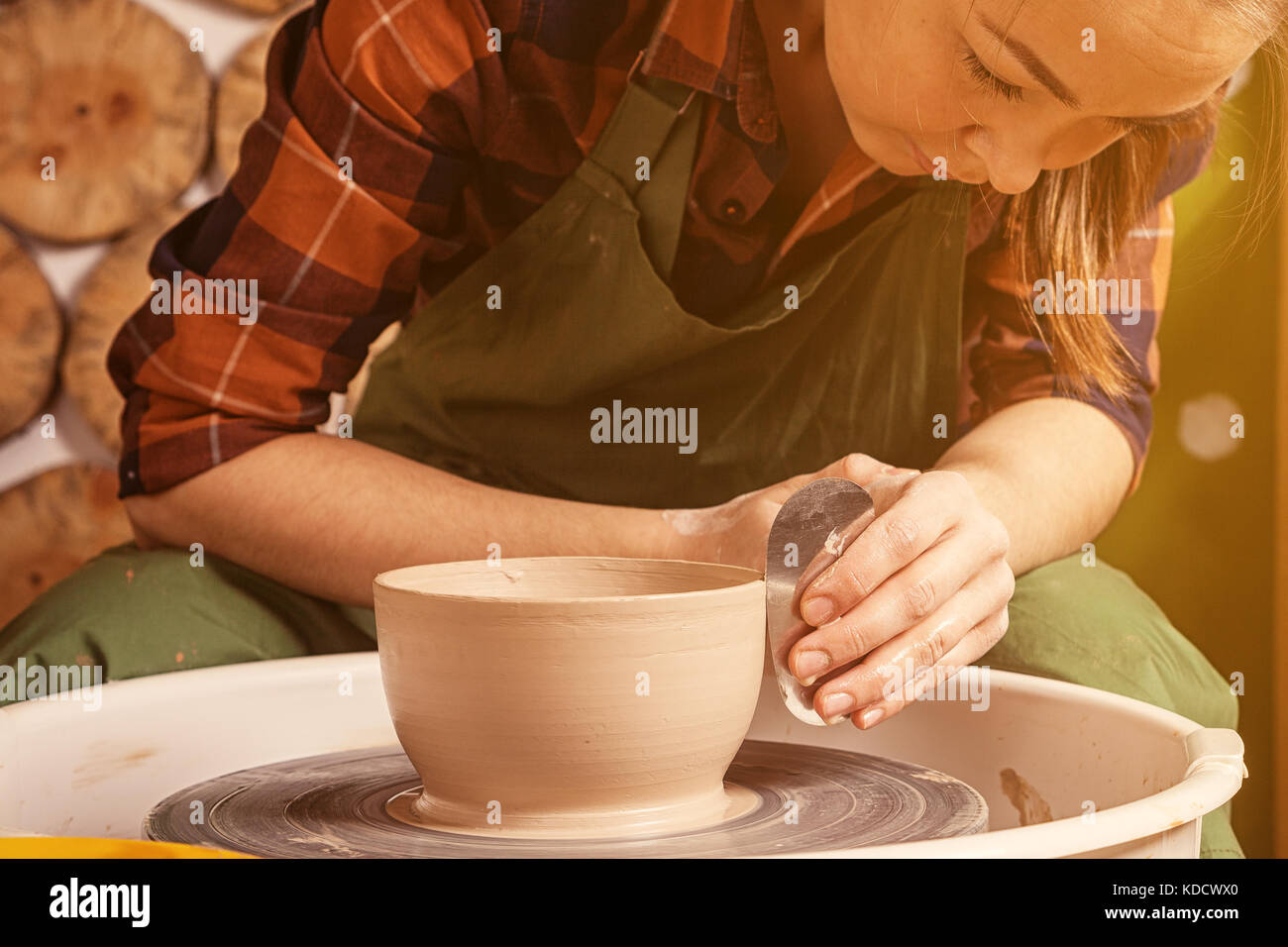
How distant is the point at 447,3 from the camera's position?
103cm

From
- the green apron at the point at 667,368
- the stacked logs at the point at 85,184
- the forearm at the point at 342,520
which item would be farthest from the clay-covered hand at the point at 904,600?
the stacked logs at the point at 85,184

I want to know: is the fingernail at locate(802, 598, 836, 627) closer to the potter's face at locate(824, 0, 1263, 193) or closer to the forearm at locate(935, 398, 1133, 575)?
the forearm at locate(935, 398, 1133, 575)

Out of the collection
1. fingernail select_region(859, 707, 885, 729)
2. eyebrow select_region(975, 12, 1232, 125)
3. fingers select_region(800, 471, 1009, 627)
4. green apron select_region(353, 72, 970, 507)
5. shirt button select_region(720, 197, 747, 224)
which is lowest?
fingernail select_region(859, 707, 885, 729)

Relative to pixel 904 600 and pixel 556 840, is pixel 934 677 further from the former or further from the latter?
pixel 556 840

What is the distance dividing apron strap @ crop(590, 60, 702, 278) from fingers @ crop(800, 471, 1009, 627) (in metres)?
0.44

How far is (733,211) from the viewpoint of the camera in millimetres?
1174

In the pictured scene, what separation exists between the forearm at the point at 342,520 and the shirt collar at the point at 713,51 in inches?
16.1

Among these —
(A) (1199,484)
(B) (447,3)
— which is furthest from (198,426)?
(A) (1199,484)

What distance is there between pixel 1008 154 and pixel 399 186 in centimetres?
52

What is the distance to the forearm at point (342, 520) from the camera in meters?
1.04

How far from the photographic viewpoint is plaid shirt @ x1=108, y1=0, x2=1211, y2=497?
102 centimetres

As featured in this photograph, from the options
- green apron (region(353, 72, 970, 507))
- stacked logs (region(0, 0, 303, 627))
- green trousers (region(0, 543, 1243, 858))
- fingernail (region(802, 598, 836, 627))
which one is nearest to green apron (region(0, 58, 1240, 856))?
green apron (region(353, 72, 970, 507))
